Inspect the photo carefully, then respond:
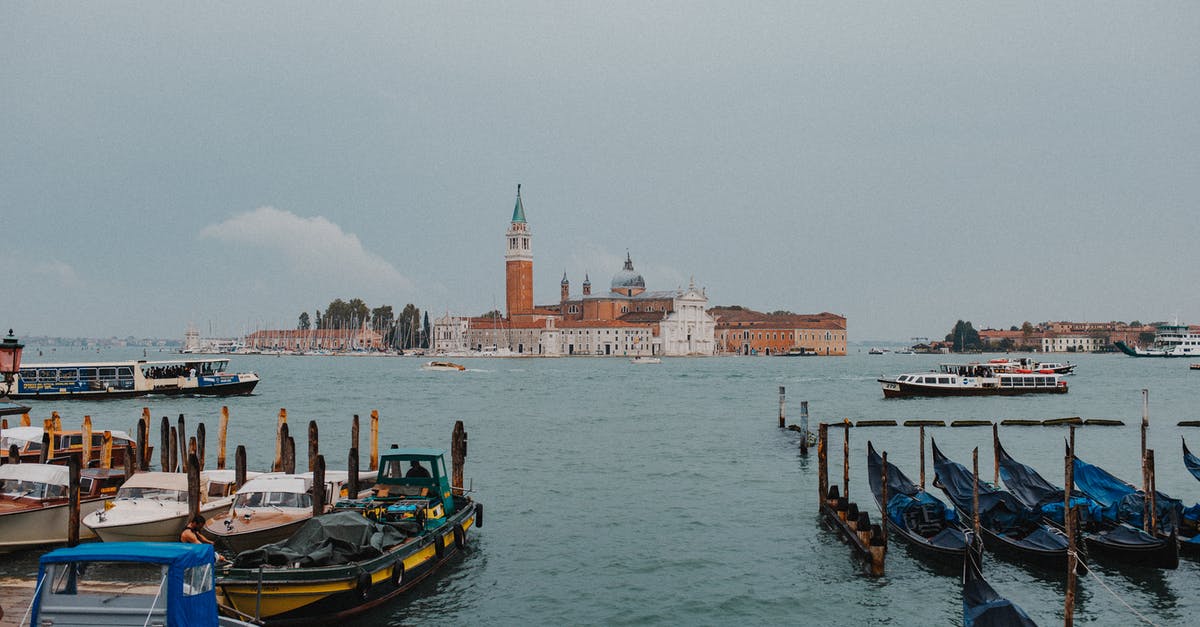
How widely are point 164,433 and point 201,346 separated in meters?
183

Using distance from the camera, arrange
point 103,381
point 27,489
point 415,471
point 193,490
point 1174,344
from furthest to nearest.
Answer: point 1174,344 < point 103,381 < point 415,471 < point 27,489 < point 193,490

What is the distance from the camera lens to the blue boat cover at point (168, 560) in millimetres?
7316

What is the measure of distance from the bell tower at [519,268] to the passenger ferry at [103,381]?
88058mm

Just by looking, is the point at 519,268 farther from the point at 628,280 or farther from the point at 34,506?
the point at 34,506

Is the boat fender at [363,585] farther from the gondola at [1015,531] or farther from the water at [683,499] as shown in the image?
the gondola at [1015,531]

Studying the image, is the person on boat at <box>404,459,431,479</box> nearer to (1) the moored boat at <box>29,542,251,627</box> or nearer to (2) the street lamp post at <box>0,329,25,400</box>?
(2) the street lamp post at <box>0,329,25,400</box>

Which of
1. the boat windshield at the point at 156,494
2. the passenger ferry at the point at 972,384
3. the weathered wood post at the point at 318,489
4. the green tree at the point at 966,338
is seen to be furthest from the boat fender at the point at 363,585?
the green tree at the point at 966,338

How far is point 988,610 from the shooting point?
29.4ft

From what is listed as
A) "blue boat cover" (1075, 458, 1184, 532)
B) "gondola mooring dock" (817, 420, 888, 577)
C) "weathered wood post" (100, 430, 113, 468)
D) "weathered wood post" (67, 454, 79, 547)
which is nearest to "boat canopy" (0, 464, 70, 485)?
"weathered wood post" (67, 454, 79, 547)

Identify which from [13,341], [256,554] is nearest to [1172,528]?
[256,554]

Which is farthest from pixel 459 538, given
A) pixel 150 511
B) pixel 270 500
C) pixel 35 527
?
pixel 35 527

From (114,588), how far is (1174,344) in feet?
441

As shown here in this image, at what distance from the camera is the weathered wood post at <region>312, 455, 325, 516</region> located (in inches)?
516

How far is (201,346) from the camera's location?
18938 centimetres
